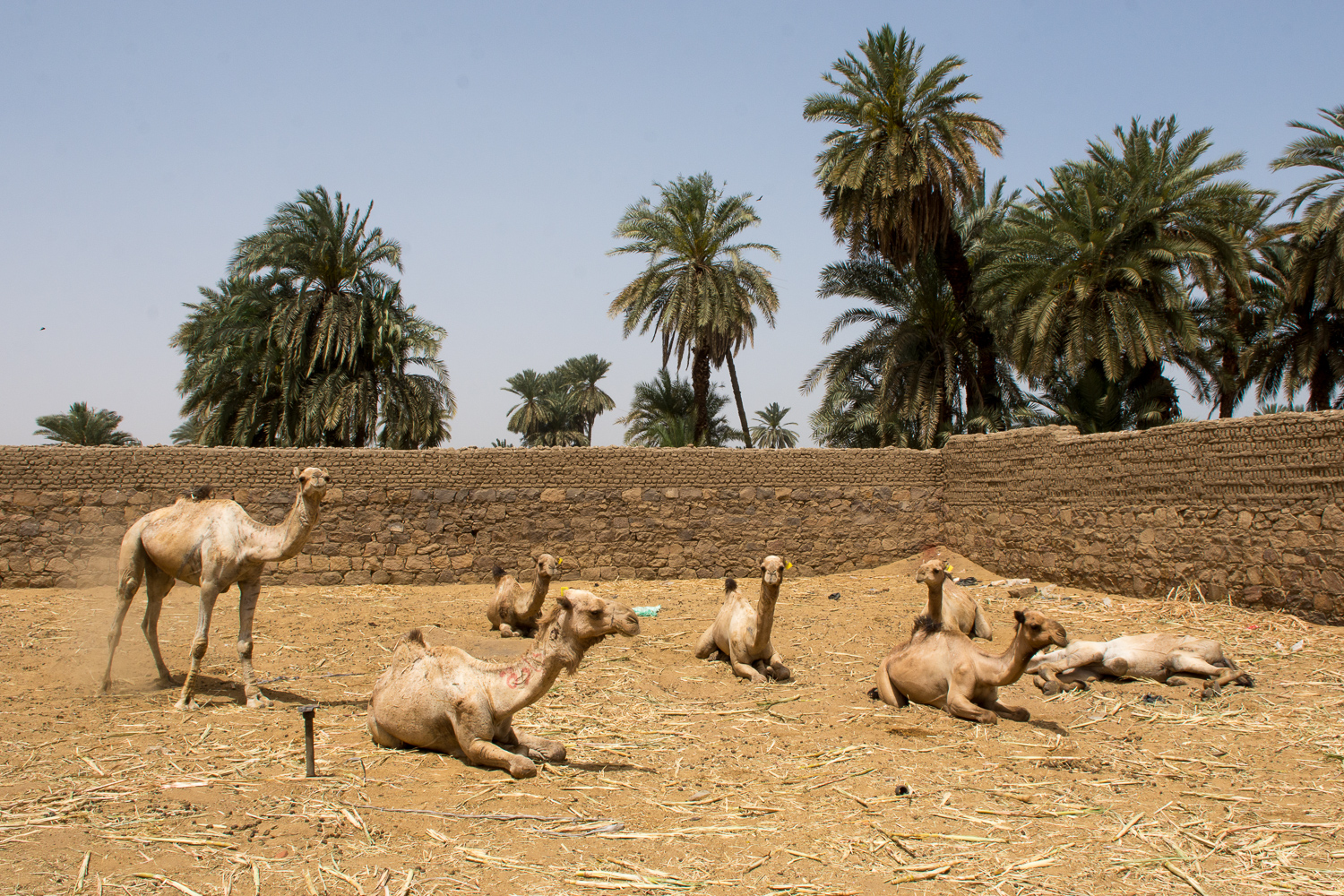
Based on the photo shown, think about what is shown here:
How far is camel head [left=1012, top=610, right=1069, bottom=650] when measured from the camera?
685 centimetres

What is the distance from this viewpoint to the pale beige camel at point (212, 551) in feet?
24.5

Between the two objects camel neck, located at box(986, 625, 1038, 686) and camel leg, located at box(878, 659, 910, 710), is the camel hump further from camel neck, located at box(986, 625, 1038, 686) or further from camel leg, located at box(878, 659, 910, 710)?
camel neck, located at box(986, 625, 1038, 686)

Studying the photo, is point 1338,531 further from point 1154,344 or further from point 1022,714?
point 1154,344

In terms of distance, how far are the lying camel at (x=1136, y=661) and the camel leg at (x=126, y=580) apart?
835 centimetres

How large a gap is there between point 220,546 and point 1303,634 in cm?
1152

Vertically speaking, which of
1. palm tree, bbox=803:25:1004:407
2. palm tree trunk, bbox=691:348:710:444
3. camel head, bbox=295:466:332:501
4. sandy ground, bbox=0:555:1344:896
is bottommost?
sandy ground, bbox=0:555:1344:896

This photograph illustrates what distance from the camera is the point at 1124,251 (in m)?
20.9

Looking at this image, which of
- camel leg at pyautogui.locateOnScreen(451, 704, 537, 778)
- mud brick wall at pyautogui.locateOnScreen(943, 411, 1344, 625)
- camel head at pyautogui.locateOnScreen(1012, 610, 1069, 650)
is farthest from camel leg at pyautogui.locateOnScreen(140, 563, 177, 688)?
mud brick wall at pyautogui.locateOnScreen(943, 411, 1344, 625)

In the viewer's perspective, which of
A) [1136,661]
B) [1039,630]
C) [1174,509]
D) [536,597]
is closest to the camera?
[1039,630]

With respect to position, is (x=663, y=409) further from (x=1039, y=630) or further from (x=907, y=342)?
(x=1039, y=630)

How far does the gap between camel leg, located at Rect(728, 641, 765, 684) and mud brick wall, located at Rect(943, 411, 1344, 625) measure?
23.0ft

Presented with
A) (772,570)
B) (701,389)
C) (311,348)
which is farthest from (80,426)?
(772,570)

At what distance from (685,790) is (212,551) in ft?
14.8

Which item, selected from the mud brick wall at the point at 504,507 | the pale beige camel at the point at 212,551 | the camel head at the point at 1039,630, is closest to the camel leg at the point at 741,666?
the camel head at the point at 1039,630
